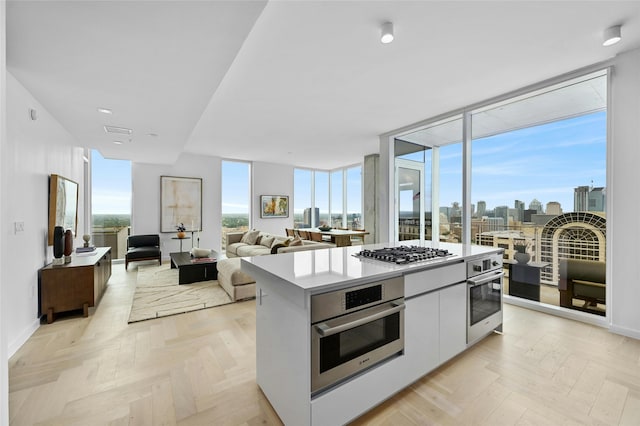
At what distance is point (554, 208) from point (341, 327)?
3.40 m

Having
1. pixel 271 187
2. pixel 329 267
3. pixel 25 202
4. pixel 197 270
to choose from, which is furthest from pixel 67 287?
pixel 271 187

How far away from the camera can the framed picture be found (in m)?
8.19

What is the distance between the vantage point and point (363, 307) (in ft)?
4.84

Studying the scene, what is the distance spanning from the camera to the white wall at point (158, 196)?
648cm

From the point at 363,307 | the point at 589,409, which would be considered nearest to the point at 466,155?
the point at 589,409

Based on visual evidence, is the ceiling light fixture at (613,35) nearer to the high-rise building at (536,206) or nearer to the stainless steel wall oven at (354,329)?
the high-rise building at (536,206)

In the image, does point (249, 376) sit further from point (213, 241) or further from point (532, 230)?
point (213, 241)

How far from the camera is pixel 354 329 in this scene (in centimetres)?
149

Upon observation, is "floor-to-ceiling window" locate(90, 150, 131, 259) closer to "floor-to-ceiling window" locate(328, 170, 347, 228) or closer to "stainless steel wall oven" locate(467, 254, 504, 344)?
"floor-to-ceiling window" locate(328, 170, 347, 228)

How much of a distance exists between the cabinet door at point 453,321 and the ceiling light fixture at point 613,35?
8.01 feet

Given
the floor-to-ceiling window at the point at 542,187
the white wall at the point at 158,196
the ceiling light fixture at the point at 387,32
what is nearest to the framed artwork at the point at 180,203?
the white wall at the point at 158,196

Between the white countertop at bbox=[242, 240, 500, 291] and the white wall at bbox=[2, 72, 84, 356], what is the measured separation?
2.17m

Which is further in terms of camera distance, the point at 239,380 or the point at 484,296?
the point at 484,296

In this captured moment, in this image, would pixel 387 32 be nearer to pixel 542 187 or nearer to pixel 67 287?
pixel 542 187
